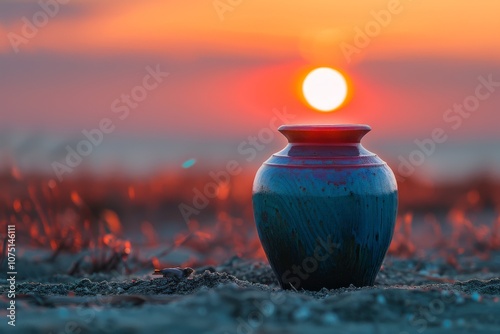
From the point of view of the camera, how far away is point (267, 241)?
17.0 feet

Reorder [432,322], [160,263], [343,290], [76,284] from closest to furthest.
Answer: [432,322], [343,290], [76,284], [160,263]

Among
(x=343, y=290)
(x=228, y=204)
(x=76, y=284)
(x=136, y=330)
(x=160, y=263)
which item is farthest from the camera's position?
(x=228, y=204)

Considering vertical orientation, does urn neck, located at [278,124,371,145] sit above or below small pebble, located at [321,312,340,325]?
above

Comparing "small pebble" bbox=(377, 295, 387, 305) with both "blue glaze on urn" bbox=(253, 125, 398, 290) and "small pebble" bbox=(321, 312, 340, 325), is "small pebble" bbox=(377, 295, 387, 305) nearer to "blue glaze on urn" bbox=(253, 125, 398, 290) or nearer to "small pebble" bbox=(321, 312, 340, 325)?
"small pebble" bbox=(321, 312, 340, 325)

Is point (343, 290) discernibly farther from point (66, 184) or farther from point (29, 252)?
point (66, 184)

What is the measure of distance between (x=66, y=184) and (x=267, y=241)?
7.38 metres

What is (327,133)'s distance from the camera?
5.12 meters

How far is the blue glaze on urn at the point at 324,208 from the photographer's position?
4.93 meters

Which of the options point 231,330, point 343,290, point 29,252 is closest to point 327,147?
point 343,290

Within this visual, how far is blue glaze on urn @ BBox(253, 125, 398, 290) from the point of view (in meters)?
4.93

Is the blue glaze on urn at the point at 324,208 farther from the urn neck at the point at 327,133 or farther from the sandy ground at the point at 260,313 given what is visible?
the sandy ground at the point at 260,313

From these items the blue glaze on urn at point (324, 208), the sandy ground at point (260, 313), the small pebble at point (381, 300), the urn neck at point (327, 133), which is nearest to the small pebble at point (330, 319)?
the sandy ground at point (260, 313)

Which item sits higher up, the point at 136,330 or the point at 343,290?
the point at 136,330

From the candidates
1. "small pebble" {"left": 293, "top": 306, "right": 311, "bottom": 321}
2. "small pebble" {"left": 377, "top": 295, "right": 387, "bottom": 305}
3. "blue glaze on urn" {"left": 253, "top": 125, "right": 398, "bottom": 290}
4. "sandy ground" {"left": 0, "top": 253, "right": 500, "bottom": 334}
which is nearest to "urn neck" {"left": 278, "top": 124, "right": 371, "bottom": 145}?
"blue glaze on urn" {"left": 253, "top": 125, "right": 398, "bottom": 290}
